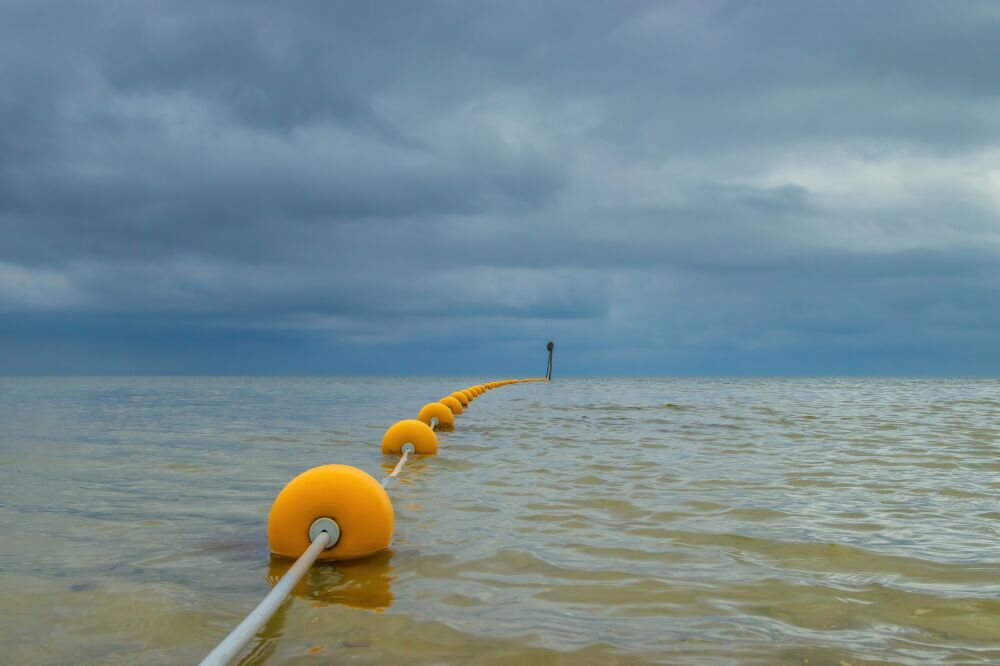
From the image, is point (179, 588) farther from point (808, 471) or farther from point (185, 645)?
point (808, 471)

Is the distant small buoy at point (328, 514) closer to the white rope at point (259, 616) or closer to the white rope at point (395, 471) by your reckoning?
the white rope at point (259, 616)

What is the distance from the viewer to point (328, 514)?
13.7ft

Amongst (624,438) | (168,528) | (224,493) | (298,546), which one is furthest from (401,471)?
(624,438)

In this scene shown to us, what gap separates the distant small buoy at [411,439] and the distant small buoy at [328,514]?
5.22 metres

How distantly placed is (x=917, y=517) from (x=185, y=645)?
5055 millimetres

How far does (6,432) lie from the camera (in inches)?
533

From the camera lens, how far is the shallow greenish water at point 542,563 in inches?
116

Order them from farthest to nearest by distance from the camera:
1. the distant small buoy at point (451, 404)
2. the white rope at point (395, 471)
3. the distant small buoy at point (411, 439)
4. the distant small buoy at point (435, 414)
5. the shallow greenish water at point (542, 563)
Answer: the distant small buoy at point (451, 404), the distant small buoy at point (435, 414), the distant small buoy at point (411, 439), the white rope at point (395, 471), the shallow greenish water at point (542, 563)

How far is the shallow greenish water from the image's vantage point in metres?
2.95

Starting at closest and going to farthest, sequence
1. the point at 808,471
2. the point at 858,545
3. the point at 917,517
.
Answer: the point at 858,545, the point at 917,517, the point at 808,471

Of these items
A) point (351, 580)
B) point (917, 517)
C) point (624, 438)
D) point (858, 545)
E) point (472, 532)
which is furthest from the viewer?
point (624, 438)

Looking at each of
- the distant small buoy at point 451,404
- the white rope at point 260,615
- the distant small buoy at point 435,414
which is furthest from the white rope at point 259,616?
the distant small buoy at point 451,404

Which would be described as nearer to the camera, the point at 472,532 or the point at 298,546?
the point at 298,546

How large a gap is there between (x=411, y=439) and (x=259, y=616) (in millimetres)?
6629
